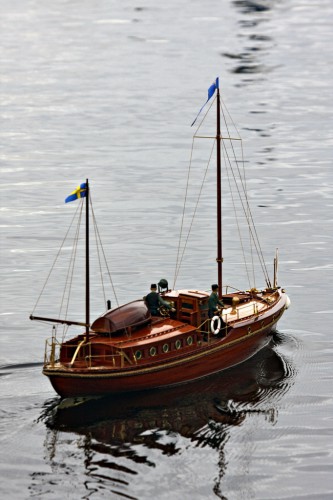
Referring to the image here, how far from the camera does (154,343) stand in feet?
159

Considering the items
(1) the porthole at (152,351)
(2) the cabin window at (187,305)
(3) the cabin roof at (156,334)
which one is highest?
(2) the cabin window at (187,305)

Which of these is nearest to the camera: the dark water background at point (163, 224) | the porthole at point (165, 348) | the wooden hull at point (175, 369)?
the dark water background at point (163, 224)

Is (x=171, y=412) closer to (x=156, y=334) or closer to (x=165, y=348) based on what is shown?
(x=165, y=348)

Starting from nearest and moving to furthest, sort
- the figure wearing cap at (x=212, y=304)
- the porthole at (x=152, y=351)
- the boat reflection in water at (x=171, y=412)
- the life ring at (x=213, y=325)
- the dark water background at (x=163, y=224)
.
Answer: the dark water background at (x=163, y=224)
the boat reflection in water at (x=171, y=412)
the porthole at (x=152, y=351)
the life ring at (x=213, y=325)
the figure wearing cap at (x=212, y=304)

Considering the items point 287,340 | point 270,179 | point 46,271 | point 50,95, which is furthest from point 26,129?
point 287,340

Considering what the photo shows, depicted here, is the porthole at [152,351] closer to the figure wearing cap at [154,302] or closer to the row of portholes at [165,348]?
the row of portholes at [165,348]

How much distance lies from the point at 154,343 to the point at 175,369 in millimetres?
1951

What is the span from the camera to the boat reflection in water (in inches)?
1751

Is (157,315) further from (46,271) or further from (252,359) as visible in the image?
(46,271)

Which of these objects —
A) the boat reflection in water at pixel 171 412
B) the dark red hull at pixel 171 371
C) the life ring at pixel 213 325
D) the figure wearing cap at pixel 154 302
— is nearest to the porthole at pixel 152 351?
the dark red hull at pixel 171 371

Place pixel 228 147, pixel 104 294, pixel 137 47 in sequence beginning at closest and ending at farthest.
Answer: pixel 104 294, pixel 228 147, pixel 137 47

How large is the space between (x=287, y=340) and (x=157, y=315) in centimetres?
885

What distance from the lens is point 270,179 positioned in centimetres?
9019

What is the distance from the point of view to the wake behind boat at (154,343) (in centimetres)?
4712
